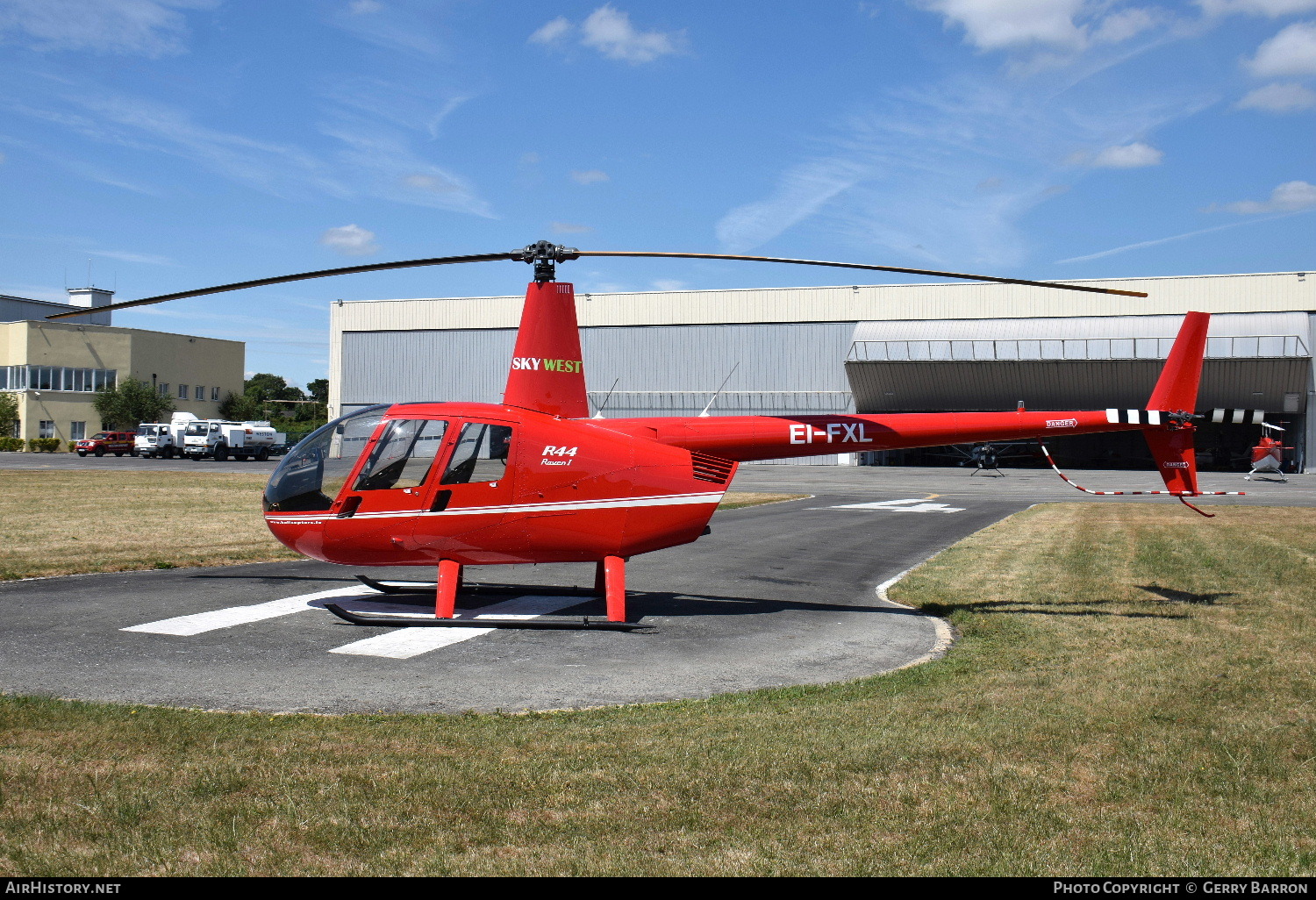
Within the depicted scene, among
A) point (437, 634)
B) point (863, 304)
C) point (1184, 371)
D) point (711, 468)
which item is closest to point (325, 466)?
point (437, 634)

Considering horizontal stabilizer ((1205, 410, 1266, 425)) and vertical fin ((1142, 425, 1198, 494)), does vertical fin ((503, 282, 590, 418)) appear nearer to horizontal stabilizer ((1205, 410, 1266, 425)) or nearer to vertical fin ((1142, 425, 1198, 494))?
vertical fin ((1142, 425, 1198, 494))

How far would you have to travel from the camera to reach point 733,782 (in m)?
5.41

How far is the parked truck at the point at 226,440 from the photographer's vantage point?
5991cm

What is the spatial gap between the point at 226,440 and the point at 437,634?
5573 cm

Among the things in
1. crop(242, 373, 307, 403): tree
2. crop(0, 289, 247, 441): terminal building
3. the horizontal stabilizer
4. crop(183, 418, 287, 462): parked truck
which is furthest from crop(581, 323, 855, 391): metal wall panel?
crop(242, 373, 307, 403): tree

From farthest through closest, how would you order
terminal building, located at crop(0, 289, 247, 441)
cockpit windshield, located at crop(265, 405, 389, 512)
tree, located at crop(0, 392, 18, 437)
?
terminal building, located at crop(0, 289, 247, 441) → tree, located at crop(0, 392, 18, 437) → cockpit windshield, located at crop(265, 405, 389, 512)

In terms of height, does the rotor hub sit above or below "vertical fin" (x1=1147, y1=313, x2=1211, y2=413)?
above

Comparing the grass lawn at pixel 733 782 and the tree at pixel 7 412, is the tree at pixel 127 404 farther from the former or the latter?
the grass lawn at pixel 733 782

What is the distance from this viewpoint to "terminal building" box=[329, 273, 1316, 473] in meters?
58.2

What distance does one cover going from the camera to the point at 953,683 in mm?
7965

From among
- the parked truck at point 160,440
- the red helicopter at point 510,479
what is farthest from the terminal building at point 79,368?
the red helicopter at point 510,479

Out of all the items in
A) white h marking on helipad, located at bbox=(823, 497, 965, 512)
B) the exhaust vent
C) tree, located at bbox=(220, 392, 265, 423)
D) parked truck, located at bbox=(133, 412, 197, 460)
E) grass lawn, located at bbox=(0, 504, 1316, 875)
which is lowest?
white h marking on helipad, located at bbox=(823, 497, 965, 512)

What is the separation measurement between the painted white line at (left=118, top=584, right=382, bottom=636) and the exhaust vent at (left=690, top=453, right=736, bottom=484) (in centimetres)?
454

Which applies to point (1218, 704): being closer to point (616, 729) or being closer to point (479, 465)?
point (616, 729)
